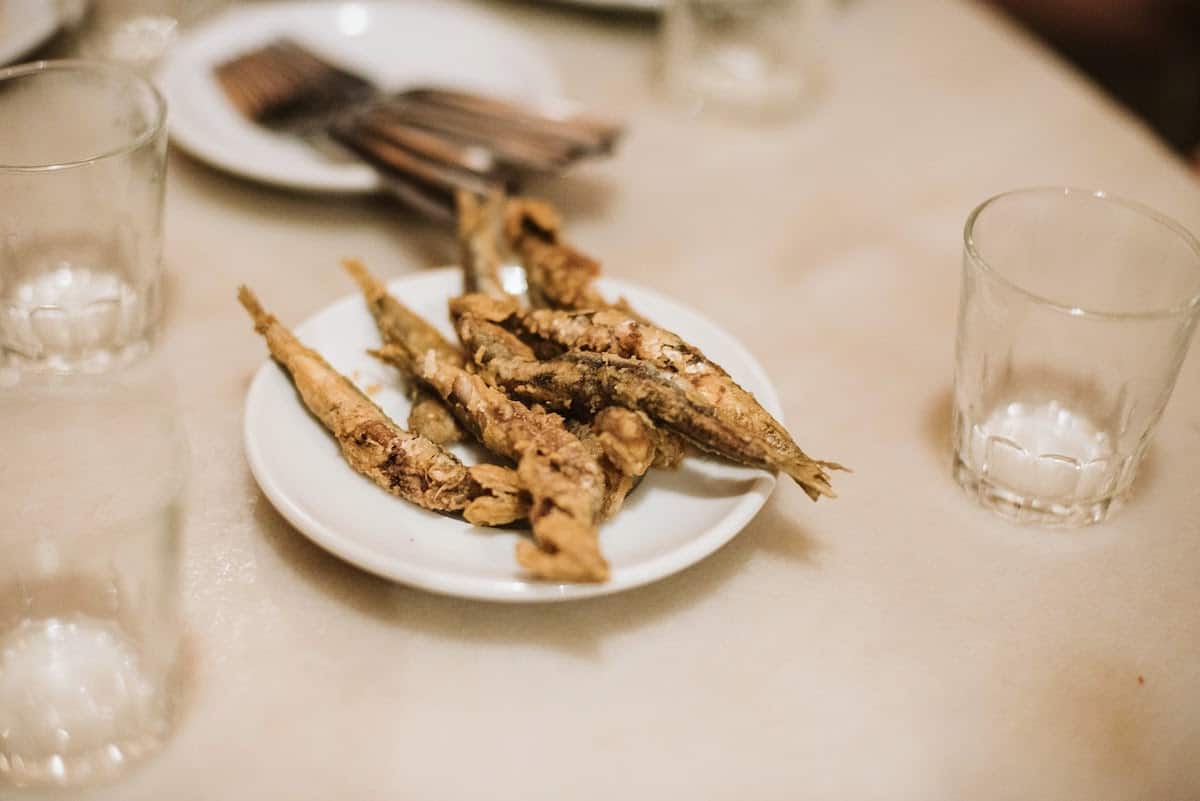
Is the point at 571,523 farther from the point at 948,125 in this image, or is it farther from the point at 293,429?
the point at 948,125

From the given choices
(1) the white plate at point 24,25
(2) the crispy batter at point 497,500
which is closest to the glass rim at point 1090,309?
(2) the crispy batter at point 497,500

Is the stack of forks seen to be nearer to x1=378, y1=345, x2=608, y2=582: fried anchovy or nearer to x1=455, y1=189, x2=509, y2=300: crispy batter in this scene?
x1=455, y1=189, x2=509, y2=300: crispy batter

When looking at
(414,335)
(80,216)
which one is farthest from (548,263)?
(80,216)

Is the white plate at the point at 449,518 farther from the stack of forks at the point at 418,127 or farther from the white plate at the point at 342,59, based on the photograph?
the white plate at the point at 342,59

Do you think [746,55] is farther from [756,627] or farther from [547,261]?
[756,627]

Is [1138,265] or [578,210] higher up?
[1138,265]

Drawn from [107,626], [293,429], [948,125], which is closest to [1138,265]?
[948,125]
